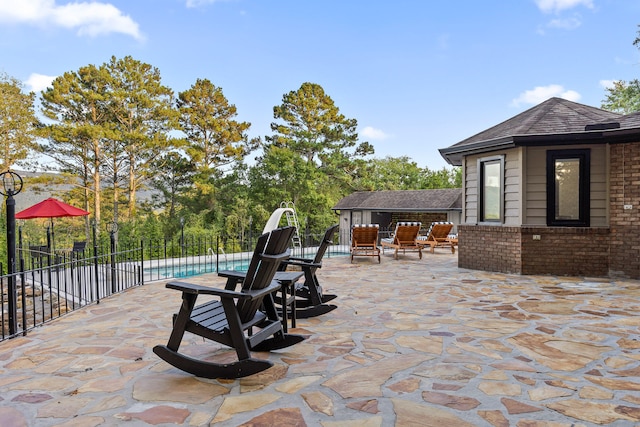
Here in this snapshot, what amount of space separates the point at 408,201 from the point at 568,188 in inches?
565

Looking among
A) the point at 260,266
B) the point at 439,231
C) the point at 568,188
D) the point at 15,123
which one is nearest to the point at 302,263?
the point at 260,266

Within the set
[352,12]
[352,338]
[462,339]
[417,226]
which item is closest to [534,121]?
[417,226]

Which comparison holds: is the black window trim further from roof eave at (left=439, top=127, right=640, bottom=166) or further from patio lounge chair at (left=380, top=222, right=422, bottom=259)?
patio lounge chair at (left=380, top=222, right=422, bottom=259)

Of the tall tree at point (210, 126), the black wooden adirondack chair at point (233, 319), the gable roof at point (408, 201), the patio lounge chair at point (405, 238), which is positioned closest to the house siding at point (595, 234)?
the patio lounge chair at point (405, 238)

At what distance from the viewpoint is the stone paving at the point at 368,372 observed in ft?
7.61

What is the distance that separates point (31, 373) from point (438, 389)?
2.97 meters

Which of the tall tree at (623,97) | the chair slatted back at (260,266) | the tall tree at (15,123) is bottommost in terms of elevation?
the chair slatted back at (260,266)

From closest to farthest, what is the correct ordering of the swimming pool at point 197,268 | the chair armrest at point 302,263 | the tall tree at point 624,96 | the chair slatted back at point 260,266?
the chair slatted back at point 260,266, the chair armrest at point 302,263, the swimming pool at point 197,268, the tall tree at point 624,96

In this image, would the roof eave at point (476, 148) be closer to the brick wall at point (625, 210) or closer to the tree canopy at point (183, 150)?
the brick wall at point (625, 210)

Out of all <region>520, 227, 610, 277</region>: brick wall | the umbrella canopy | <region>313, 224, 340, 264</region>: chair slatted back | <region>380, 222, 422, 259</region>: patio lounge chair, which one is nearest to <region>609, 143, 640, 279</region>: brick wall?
<region>520, 227, 610, 277</region>: brick wall

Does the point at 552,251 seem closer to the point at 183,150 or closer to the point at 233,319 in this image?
the point at 233,319

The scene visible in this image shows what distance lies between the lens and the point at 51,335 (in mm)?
4047

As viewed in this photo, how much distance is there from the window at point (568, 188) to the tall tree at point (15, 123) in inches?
934

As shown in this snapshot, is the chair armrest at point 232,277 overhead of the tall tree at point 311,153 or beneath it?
beneath
